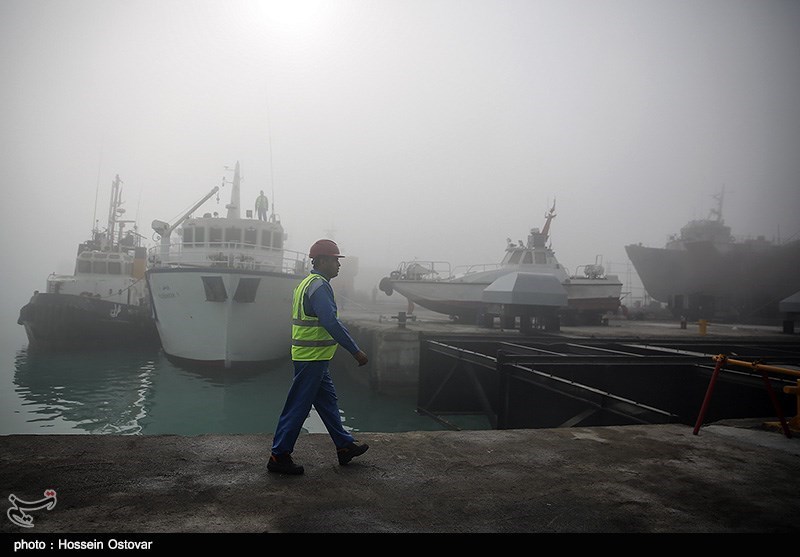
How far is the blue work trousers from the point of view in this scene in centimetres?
343

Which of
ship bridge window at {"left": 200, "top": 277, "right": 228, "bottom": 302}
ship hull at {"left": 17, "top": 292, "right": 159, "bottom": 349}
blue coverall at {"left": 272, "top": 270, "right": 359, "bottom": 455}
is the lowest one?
ship hull at {"left": 17, "top": 292, "right": 159, "bottom": 349}

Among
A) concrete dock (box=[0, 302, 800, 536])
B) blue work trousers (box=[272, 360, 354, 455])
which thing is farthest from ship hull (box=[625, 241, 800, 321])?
blue work trousers (box=[272, 360, 354, 455])

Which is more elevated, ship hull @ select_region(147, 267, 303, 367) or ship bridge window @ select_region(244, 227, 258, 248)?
ship bridge window @ select_region(244, 227, 258, 248)

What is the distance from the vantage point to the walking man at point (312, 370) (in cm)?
343

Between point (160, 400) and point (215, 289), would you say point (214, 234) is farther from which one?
point (160, 400)

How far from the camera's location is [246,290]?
16.4 m

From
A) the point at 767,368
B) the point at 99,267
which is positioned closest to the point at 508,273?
the point at 767,368

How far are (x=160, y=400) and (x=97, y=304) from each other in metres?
12.5

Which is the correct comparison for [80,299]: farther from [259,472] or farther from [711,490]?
[711,490]

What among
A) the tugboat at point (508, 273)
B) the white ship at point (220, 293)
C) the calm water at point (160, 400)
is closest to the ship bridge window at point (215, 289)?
the white ship at point (220, 293)

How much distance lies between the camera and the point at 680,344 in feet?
39.7

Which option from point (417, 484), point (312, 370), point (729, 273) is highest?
point (729, 273)

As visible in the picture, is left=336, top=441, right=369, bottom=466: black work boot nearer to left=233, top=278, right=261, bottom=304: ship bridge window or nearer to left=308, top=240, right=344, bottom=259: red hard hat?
left=308, top=240, right=344, bottom=259: red hard hat

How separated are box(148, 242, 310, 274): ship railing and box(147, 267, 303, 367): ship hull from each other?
145 centimetres
